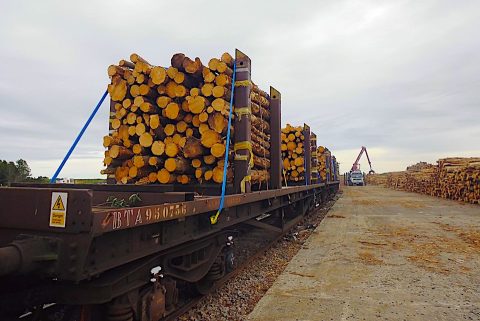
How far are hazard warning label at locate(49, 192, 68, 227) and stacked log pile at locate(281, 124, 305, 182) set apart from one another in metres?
9.29

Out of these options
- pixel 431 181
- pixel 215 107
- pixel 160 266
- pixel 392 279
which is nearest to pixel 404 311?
pixel 392 279

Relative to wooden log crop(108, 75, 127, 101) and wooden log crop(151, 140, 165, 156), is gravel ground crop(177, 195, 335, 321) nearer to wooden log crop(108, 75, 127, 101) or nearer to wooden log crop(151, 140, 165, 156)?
wooden log crop(151, 140, 165, 156)

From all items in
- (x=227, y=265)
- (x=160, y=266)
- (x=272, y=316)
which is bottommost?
(x=272, y=316)

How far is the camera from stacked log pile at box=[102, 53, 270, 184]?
4.34 m

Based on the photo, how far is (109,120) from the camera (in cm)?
500

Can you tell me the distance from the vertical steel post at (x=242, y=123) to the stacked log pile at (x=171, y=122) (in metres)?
0.13

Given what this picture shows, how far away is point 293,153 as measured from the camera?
11.1m

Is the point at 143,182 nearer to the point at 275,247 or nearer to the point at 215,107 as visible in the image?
the point at 215,107

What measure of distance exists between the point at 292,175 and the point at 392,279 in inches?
258

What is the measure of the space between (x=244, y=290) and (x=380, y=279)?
1.93 metres

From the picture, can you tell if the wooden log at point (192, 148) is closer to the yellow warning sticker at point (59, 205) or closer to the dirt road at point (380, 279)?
the dirt road at point (380, 279)

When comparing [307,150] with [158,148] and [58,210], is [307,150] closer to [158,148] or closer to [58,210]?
[158,148]

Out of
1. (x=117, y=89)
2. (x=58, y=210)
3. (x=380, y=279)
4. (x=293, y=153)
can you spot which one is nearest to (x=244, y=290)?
(x=380, y=279)

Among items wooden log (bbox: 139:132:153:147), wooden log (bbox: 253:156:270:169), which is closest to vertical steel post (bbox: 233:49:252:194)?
wooden log (bbox: 253:156:270:169)
